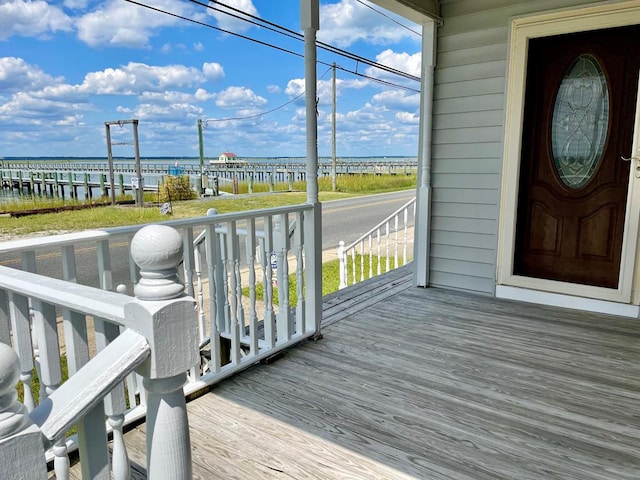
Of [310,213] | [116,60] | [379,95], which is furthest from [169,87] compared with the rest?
[379,95]

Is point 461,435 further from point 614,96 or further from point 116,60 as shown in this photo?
point 116,60

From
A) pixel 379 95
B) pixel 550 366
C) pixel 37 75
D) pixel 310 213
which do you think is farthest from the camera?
pixel 379 95

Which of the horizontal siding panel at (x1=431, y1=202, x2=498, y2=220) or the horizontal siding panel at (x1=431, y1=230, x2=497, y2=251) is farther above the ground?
the horizontal siding panel at (x1=431, y1=202, x2=498, y2=220)

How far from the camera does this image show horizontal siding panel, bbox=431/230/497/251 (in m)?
3.78

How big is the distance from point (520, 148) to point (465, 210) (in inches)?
26.4

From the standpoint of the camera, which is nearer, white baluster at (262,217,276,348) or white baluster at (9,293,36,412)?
white baluster at (9,293,36,412)

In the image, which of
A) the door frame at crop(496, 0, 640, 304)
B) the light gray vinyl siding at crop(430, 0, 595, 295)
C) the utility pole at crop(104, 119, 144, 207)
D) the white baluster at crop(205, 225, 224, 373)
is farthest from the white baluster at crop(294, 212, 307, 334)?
the utility pole at crop(104, 119, 144, 207)

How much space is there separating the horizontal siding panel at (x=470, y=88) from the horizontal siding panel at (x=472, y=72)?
0.03 metres

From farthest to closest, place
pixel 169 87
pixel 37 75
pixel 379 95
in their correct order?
pixel 379 95 → pixel 169 87 → pixel 37 75

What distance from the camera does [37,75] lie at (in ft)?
20.4

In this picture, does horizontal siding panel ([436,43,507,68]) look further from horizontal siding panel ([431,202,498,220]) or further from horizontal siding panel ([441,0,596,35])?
horizontal siding panel ([431,202,498,220])

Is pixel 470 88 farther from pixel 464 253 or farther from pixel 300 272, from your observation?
pixel 300 272

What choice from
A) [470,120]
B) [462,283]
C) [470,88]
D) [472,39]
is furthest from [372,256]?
[472,39]

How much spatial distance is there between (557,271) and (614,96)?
1360mm
